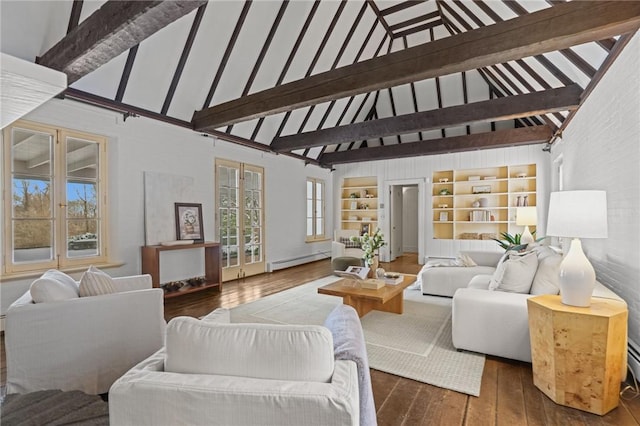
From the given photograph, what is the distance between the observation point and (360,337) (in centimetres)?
146

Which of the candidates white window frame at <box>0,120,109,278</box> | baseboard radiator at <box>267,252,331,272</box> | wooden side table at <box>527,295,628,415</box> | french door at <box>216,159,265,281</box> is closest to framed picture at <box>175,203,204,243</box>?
french door at <box>216,159,265,281</box>

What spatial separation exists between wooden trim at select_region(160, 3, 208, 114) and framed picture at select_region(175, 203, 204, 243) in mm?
1527

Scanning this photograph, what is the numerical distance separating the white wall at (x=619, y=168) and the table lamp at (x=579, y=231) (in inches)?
18.9

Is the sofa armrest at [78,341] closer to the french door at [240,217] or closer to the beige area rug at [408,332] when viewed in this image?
the beige area rug at [408,332]

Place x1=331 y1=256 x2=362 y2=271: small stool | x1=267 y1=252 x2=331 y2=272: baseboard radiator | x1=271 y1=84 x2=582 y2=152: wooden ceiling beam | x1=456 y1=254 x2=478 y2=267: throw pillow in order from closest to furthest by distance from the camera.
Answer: x1=271 y1=84 x2=582 y2=152: wooden ceiling beam < x1=456 y1=254 x2=478 y2=267: throw pillow < x1=331 y1=256 x2=362 y2=271: small stool < x1=267 y1=252 x2=331 y2=272: baseboard radiator

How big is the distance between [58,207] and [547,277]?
208 inches

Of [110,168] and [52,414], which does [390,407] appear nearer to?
[52,414]

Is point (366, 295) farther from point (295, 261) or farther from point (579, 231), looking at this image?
point (295, 261)

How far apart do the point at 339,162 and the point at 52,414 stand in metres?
7.41

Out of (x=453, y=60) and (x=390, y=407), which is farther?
(x=453, y=60)

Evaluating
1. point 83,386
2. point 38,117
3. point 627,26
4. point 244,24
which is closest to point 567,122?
point 627,26

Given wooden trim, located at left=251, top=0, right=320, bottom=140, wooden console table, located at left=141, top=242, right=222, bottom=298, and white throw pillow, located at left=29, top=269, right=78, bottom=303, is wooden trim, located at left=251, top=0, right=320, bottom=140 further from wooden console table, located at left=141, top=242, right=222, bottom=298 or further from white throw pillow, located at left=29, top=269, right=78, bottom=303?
white throw pillow, located at left=29, top=269, right=78, bottom=303

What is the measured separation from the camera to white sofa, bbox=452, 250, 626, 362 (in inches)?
99.3

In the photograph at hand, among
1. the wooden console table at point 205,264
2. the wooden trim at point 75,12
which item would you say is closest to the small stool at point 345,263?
the wooden console table at point 205,264
